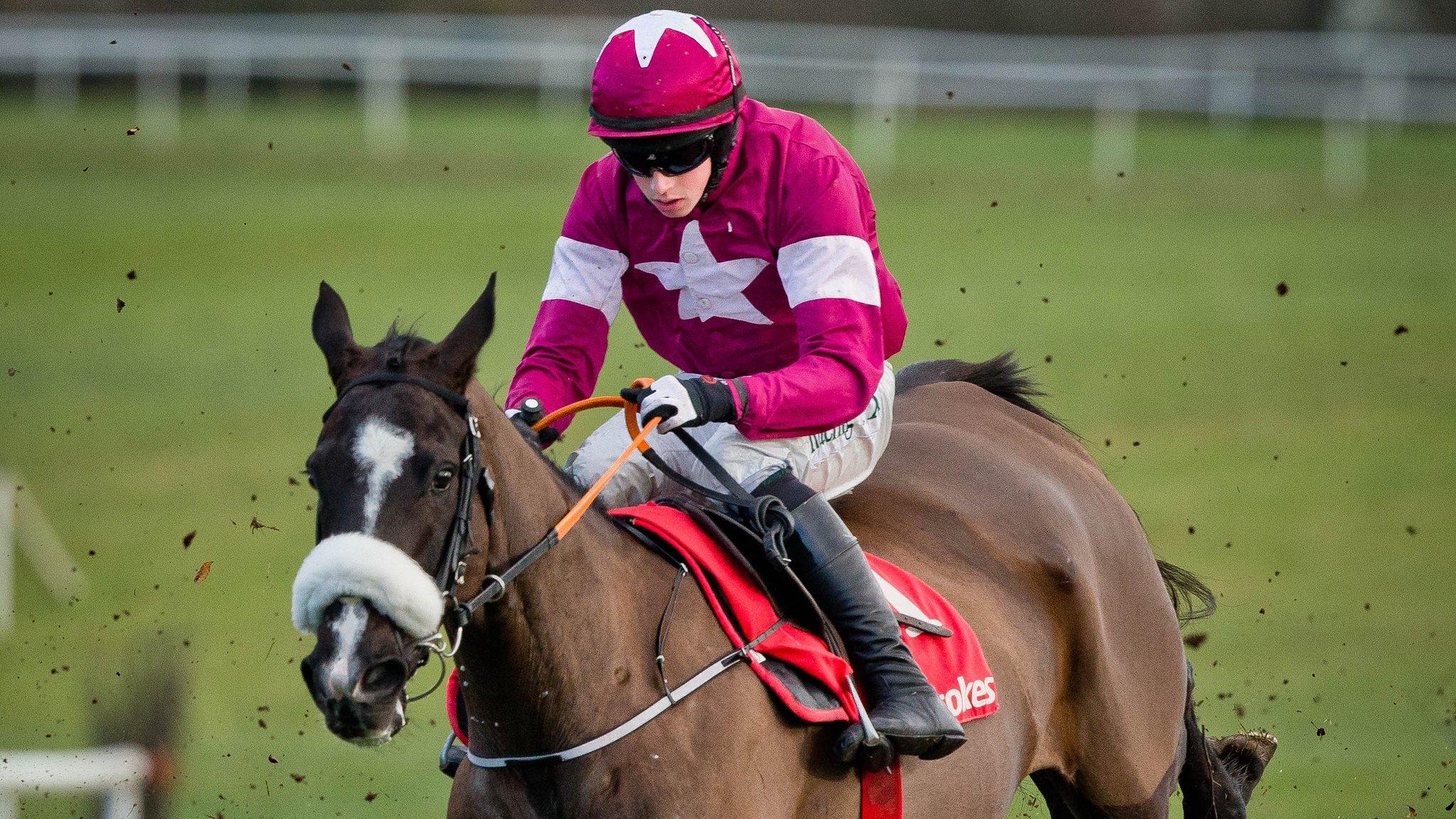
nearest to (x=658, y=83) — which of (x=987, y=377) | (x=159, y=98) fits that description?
(x=987, y=377)

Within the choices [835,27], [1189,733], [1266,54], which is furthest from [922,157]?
[1189,733]

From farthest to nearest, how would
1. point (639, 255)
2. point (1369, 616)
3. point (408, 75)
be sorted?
1. point (408, 75)
2. point (1369, 616)
3. point (639, 255)

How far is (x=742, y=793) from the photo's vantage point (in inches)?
133

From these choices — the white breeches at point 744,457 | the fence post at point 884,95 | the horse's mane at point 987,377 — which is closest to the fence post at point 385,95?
the fence post at point 884,95

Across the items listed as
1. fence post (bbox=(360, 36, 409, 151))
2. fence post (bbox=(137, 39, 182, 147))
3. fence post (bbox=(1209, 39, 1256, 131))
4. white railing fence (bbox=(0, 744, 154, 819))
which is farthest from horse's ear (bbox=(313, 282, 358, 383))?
fence post (bbox=(1209, 39, 1256, 131))

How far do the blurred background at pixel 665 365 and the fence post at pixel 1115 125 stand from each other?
0.05 m

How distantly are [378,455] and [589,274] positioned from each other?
4.75 ft

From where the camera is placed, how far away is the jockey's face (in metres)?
3.76

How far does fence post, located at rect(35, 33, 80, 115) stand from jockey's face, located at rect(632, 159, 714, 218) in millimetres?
21405

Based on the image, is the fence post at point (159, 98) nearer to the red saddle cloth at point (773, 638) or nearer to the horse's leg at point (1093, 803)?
the horse's leg at point (1093, 803)

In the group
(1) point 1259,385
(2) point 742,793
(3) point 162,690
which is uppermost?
(2) point 742,793

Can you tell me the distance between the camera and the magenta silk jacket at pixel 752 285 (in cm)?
379

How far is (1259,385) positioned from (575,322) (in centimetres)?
1218

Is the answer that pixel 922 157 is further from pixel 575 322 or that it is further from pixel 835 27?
pixel 575 322
